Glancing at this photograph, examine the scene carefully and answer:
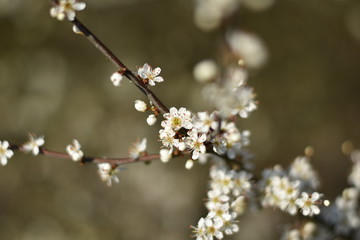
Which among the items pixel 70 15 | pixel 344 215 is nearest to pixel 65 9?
pixel 70 15

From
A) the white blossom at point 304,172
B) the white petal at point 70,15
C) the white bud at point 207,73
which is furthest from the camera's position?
the white bud at point 207,73

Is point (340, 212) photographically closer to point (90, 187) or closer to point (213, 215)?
point (213, 215)

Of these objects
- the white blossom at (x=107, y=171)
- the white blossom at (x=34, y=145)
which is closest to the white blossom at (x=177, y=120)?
the white blossom at (x=107, y=171)

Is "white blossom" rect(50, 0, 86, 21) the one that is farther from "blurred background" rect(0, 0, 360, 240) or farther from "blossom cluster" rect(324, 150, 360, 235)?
"blurred background" rect(0, 0, 360, 240)

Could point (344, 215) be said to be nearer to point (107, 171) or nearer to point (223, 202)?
point (223, 202)

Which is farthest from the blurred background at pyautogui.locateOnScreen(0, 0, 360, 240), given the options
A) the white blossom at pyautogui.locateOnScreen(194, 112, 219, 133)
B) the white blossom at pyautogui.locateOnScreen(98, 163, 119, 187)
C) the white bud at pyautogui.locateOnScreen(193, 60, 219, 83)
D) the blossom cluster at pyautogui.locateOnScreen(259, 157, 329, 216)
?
the white blossom at pyautogui.locateOnScreen(194, 112, 219, 133)

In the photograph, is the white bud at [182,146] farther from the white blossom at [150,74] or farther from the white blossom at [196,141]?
the white blossom at [150,74]
